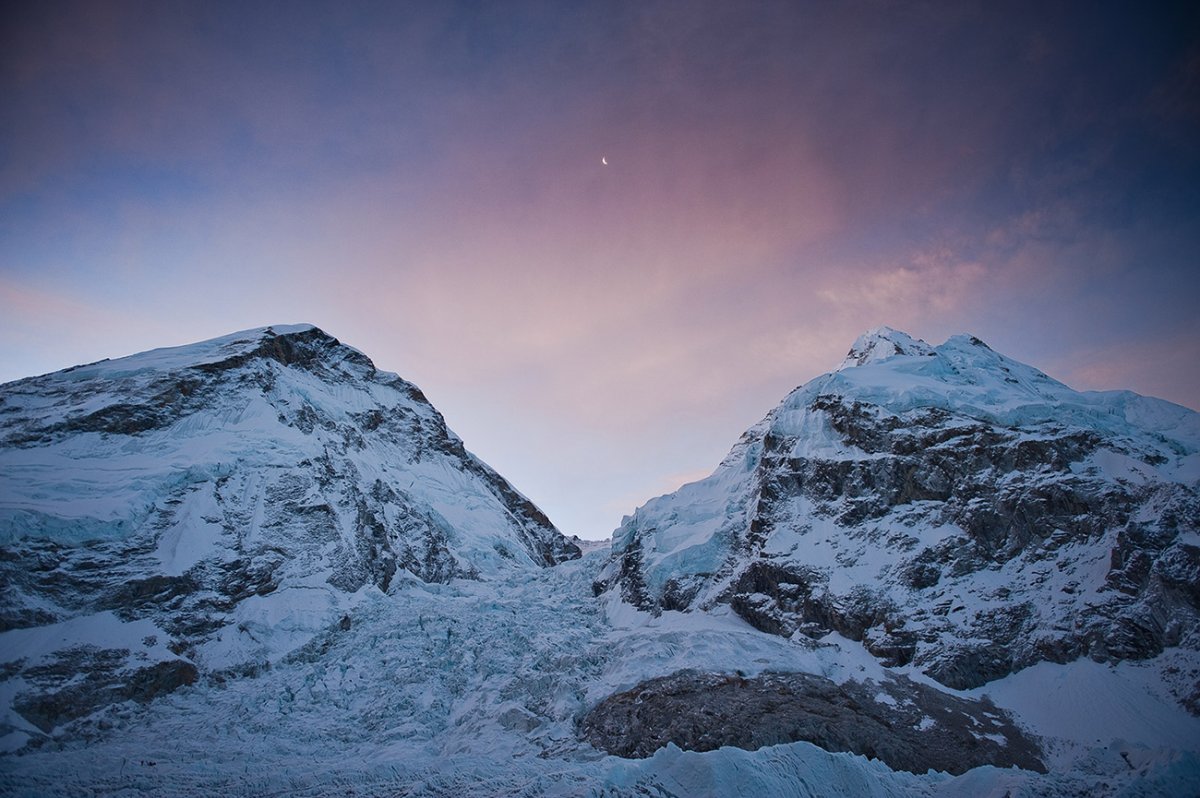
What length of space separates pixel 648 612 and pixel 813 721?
938 inches

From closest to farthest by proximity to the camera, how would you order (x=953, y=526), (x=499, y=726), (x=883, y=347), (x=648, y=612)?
(x=499, y=726), (x=953, y=526), (x=648, y=612), (x=883, y=347)

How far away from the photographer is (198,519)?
170 ft

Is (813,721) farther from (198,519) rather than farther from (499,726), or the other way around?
(198,519)

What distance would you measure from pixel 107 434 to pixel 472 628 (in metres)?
40.2

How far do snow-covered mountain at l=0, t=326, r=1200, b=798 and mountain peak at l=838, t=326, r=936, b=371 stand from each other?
1075 mm

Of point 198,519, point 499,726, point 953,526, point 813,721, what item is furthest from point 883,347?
point 198,519

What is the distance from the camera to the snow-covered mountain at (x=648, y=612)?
29344 mm

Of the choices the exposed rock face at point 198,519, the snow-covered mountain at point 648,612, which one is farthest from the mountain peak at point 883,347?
the exposed rock face at point 198,519

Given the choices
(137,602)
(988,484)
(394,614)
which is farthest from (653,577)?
(137,602)

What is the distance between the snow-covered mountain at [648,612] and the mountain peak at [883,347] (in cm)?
107

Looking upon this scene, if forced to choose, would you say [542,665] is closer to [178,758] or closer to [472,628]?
[472,628]

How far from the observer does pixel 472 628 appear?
4912 centimetres

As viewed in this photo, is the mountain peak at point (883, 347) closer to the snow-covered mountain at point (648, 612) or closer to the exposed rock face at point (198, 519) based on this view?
the snow-covered mountain at point (648, 612)

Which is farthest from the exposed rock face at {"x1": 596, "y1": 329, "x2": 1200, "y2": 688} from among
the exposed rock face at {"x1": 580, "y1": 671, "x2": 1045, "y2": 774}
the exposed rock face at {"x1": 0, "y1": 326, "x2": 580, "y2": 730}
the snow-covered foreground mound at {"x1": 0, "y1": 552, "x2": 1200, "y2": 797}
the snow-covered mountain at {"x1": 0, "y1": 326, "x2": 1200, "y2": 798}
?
the exposed rock face at {"x1": 0, "y1": 326, "x2": 580, "y2": 730}
